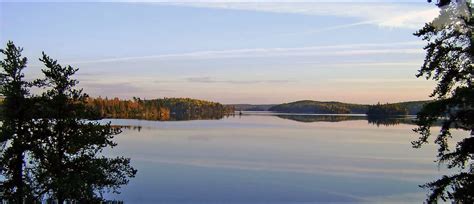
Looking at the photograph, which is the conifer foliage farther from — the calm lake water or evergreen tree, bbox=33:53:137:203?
the calm lake water

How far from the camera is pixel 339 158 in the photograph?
172 feet

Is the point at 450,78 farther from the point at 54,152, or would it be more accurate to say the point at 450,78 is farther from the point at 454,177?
the point at 54,152

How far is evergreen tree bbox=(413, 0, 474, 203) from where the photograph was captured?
467 inches

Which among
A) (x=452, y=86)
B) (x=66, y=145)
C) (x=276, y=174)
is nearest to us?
(x=452, y=86)

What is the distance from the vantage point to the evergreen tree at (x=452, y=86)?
11.9 meters

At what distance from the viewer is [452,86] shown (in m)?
12.6

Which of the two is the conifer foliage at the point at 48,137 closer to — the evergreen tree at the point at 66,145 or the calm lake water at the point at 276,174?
the evergreen tree at the point at 66,145

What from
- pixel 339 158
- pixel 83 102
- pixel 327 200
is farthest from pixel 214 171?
pixel 83 102

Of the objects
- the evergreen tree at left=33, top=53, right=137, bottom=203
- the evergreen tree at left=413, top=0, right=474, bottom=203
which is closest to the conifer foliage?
the evergreen tree at left=33, top=53, right=137, bottom=203

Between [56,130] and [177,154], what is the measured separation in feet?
124

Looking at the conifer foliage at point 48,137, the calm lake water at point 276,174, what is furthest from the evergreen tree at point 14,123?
the calm lake water at point 276,174

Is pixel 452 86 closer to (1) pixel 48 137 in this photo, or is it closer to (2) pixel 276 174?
(1) pixel 48 137

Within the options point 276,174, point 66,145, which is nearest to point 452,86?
point 66,145

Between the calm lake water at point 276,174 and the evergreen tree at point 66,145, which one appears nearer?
the evergreen tree at point 66,145
